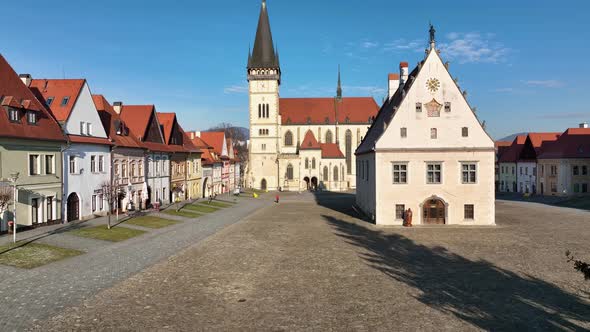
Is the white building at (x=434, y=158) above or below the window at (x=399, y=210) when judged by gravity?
above

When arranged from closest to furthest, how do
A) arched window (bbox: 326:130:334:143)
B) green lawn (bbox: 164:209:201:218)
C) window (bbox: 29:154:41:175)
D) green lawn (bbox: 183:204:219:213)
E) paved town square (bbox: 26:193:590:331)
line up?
1. paved town square (bbox: 26:193:590:331)
2. window (bbox: 29:154:41:175)
3. green lawn (bbox: 164:209:201:218)
4. green lawn (bbox: 183:204:219:213)
5. arched window (bbox: 326:130:334:143)

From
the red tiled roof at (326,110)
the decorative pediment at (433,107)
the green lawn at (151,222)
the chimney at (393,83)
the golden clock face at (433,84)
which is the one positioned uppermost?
the red tiled roof at (326,110)

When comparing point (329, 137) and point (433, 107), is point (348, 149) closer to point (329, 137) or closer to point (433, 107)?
point (329, 137)

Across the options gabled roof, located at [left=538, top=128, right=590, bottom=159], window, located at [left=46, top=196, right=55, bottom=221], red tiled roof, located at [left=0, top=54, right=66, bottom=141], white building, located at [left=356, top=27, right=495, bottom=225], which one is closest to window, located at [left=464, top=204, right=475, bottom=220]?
white building, located at [left=356, top=27, right=495, bottom=225]

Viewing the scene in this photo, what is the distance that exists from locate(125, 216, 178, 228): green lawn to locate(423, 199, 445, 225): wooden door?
19908 millimetres

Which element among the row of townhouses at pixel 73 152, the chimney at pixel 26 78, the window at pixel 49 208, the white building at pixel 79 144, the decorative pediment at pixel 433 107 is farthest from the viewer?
the decorative pediment at pixel 433 107

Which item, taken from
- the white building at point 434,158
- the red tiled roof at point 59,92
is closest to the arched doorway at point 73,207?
the red tiled roof at point 59,92

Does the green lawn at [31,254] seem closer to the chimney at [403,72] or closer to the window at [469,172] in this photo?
the window at [469,172]

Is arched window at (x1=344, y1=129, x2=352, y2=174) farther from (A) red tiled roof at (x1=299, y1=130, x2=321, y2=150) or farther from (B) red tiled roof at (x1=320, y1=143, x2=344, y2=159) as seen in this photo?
(A) red tiled roof at (x1=299, y1=130, x2=321, y2=150)

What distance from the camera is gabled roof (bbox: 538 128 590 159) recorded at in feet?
213

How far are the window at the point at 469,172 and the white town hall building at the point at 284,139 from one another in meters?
57.6

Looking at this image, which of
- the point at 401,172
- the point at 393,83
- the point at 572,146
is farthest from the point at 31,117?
the point at 572,146

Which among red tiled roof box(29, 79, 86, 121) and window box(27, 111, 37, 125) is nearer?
window box(27, 111, 37, 125)

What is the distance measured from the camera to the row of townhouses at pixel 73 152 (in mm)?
26734
